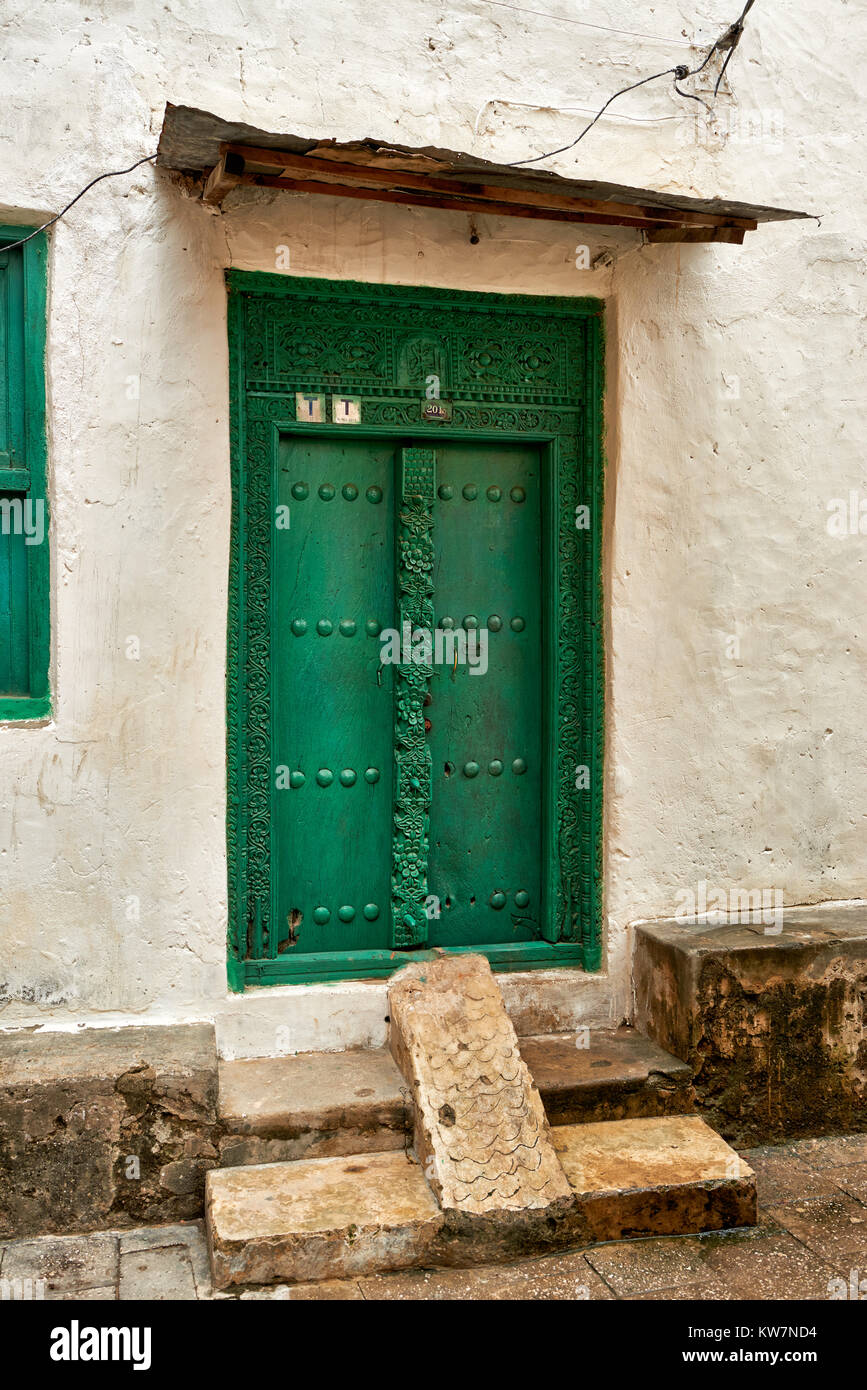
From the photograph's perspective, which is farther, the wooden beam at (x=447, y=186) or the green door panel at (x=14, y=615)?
the green door panel at (x=14, y=615)

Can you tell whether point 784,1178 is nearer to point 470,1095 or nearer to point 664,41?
point 470,1095

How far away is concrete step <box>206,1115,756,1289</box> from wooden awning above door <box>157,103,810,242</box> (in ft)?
9.03

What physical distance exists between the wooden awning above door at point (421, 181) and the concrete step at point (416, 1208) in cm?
275

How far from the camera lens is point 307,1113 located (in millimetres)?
3449

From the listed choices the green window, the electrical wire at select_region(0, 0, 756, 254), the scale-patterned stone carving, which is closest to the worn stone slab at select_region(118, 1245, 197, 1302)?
the scale-patterned stone carving

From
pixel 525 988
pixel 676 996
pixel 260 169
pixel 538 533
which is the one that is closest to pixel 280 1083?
pixel 525 988

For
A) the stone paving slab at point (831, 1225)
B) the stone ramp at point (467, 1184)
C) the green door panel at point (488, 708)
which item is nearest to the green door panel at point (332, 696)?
the green door panel at point (488, 708)

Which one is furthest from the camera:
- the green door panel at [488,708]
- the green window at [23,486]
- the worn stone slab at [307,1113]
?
the green door panel at [488,708]

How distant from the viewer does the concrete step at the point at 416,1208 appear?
305 cm

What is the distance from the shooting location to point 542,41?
154 inches

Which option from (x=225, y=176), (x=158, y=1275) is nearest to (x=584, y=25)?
(x=225, y=176)

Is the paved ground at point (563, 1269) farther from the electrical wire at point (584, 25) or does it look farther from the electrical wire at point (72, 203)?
the electrical wire at point (584, 25)

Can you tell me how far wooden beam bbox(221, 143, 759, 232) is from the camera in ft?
10.7

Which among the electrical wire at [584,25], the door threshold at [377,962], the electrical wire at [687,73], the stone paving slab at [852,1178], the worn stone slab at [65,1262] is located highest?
the electrical wire at [584,25]
